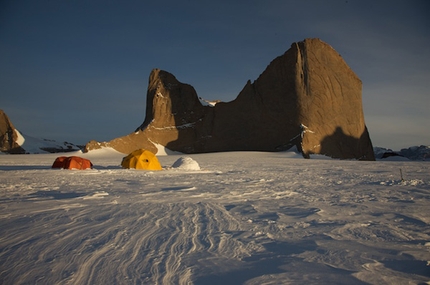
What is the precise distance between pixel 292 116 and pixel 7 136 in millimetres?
47922

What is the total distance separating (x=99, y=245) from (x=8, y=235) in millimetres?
1441

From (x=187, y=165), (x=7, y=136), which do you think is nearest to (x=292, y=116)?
(x=187, y=165)

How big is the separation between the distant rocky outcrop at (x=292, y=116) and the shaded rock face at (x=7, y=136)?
2276cm

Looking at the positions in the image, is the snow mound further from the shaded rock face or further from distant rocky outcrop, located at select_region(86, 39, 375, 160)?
the shaded rock face

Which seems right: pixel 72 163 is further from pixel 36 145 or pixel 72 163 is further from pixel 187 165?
pixel 36 145

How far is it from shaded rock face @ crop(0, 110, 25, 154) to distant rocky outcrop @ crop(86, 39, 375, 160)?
74.7ft

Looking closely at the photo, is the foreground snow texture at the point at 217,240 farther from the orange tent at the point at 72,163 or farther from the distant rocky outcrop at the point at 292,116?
the distant rocky outcrop at the point at 292,116

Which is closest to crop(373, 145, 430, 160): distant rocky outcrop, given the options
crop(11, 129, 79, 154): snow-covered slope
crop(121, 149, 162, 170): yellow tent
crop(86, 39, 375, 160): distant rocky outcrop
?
crop(86, 39, 375, 160): distant rocky outcrop

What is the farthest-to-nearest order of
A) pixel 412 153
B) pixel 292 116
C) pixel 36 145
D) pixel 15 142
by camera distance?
pixel 36 145 → pixel 412 153 → pixel 15 142 → pixel 292 116

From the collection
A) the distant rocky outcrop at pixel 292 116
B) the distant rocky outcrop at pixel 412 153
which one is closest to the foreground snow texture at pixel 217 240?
the distant rocky outcrop at pixel 292 116

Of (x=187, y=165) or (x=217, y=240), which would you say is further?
(x=187, y=165)

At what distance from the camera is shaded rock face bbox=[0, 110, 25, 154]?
1977 inches

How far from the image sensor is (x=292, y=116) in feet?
120

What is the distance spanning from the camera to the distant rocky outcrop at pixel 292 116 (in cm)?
3572
